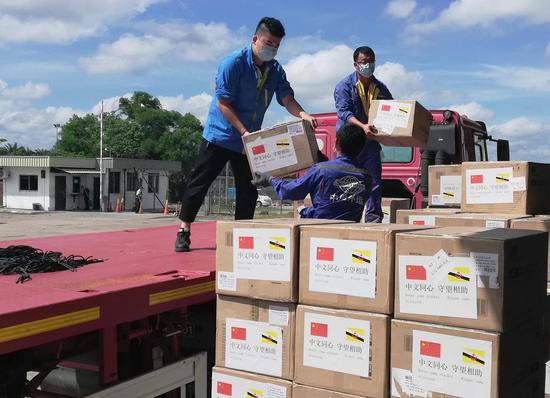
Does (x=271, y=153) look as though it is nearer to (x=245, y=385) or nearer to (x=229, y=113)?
(x=229, y=113)

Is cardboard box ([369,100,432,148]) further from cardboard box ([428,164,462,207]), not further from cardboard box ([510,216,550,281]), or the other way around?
cardboard box ([510,216,550,281])

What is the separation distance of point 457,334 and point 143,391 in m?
1.48

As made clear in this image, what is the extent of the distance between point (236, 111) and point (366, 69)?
1.21m

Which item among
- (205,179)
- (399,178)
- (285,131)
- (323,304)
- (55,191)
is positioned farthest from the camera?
(55,191)

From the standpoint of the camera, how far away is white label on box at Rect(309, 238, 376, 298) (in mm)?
2611

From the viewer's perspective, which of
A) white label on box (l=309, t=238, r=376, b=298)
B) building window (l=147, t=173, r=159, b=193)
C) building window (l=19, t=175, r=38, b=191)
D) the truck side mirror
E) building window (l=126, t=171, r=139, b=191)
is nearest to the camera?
white label on box (l=309, t=238, r=376, b=298)

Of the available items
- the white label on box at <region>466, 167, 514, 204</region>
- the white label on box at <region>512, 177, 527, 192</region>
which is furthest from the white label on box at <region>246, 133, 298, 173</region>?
the white label on box at <region>512, 177, 527, 192</region>

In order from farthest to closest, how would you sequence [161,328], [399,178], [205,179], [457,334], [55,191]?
[55,191]
[399,178]
[205,179]
[161,328]
[457,334]

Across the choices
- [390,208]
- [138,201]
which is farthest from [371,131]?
[138,201]

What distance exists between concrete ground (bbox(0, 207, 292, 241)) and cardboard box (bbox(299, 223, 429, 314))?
58.3ft

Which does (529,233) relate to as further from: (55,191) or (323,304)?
(55,191)

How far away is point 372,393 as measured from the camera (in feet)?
8.45

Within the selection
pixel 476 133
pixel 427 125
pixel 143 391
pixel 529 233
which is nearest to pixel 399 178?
pixel 476 133

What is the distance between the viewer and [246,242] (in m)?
2.93
